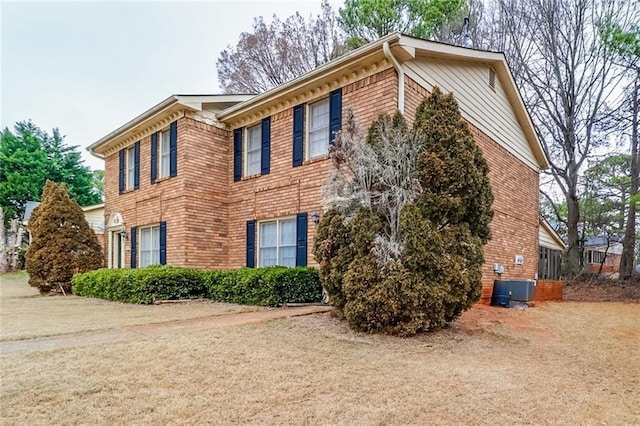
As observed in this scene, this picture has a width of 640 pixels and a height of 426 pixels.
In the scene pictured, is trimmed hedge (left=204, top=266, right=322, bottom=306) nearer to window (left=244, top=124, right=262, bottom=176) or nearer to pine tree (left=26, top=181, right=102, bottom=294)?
window (left=244, top=124, right=262, bottom=176)

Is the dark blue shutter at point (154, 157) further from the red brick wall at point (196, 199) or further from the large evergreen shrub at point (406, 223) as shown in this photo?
the large evergreen shrub at point (406, 223)

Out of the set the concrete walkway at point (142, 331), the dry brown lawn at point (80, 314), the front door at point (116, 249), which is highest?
the front door at point (116, 249)

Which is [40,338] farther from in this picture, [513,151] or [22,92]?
[22,92]

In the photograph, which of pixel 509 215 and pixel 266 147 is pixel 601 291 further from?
pixel 266 147

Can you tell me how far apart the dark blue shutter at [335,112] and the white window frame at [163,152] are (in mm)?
5460

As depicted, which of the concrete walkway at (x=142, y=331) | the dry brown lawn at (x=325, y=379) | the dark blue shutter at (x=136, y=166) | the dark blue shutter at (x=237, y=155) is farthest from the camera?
the dark blue shutter at (x=136, y=166)

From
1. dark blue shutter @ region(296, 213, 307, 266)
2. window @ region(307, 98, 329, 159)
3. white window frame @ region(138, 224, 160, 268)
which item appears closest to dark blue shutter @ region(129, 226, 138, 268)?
white window frame @ region(138, 224, 160, 268)

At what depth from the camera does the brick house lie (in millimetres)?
8961

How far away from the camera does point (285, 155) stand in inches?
410

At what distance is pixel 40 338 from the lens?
226 inches

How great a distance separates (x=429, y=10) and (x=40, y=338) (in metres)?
20.6

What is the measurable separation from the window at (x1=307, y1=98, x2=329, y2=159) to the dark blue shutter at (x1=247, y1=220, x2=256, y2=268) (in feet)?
8.51

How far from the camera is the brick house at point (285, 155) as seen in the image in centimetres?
896

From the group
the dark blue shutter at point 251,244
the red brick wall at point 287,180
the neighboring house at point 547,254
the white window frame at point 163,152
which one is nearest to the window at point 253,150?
the red brick wall at point 287,180
